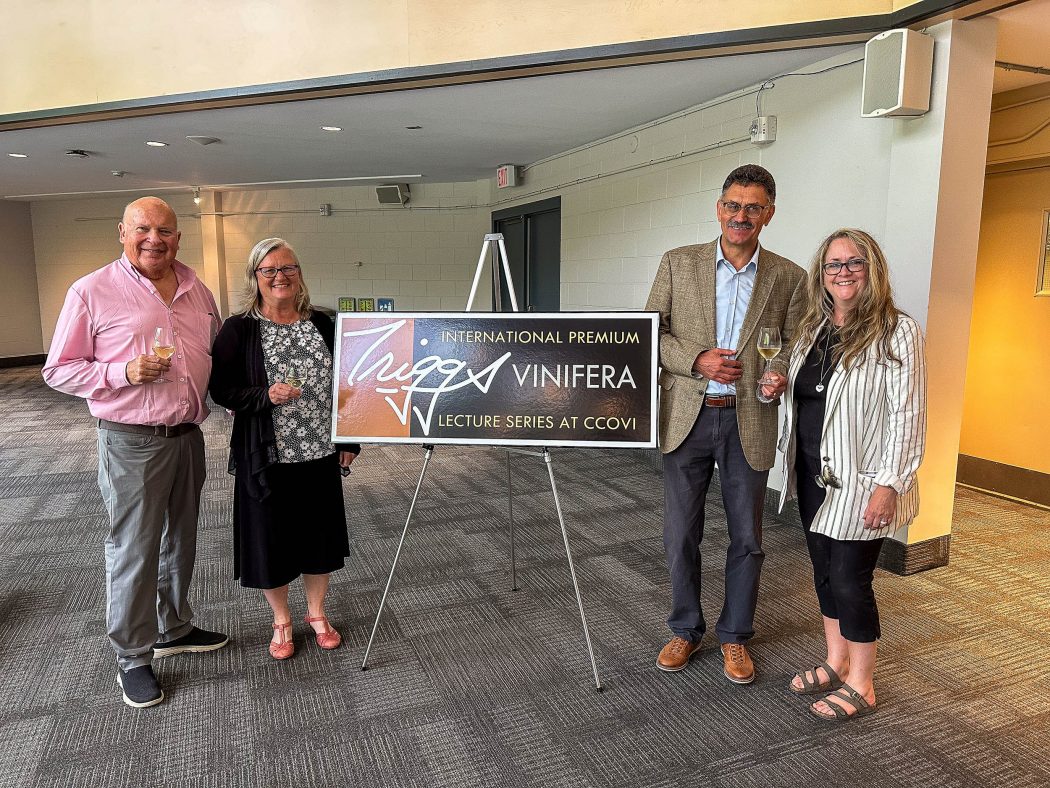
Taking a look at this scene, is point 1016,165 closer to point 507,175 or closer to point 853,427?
point 853,427

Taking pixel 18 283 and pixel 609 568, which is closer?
pixel 609 568

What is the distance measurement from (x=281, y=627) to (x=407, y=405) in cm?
100

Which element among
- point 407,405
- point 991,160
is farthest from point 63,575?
point 991,160

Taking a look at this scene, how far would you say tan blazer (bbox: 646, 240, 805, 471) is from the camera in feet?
7.43

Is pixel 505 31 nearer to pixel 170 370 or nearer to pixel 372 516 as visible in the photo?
pixel 170 370

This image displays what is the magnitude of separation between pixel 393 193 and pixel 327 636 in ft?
23.9

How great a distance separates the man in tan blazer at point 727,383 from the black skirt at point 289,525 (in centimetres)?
122

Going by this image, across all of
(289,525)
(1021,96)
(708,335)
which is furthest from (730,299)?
(1021,96)

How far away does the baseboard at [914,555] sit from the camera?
3307 mm

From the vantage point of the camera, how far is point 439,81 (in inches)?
158

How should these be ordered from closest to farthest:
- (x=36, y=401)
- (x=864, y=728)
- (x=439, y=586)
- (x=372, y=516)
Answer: (x=864, y=728) → (x=439, y=586) → (x=372, y=516) → (x=36, y=401)

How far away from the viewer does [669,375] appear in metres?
2.39

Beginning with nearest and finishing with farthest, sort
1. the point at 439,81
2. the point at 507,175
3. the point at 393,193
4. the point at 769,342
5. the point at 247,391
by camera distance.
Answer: the point at 769,342 < the point at 247,391 < the point at 439,81 < the point at 507,175 < the point at 393,193
